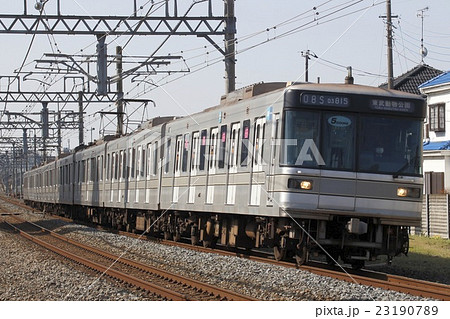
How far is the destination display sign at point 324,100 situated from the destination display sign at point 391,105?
431 millimetres

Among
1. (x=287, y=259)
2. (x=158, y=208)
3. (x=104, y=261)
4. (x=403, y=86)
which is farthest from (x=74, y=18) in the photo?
(x=403, y=86)

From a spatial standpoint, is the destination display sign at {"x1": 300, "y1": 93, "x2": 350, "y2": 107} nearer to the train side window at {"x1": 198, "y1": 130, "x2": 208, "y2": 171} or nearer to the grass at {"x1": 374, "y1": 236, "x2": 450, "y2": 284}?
the grass at {"x1": 374, "y1": 236, "x2": 450, "y2": 284}

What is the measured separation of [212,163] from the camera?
16.9 meters

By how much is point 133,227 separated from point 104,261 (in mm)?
9402

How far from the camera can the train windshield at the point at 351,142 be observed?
42.9ft

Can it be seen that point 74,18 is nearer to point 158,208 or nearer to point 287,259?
point 158,208

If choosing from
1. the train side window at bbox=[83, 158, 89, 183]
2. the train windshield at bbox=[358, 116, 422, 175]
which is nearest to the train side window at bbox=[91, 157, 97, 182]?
the train side window at bbox=[83, 158, 89, 183]

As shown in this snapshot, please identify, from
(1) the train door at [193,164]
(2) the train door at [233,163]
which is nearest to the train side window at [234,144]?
(2) the train door at [233,163]

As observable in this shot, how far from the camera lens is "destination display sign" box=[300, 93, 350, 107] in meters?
13.1

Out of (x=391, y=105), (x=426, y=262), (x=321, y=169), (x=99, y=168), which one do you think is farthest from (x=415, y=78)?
(x=321, y=169)

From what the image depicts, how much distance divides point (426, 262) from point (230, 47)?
7.85 m

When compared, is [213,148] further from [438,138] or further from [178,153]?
[438,138]

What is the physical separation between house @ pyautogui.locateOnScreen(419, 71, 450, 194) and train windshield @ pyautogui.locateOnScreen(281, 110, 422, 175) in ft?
58.8
